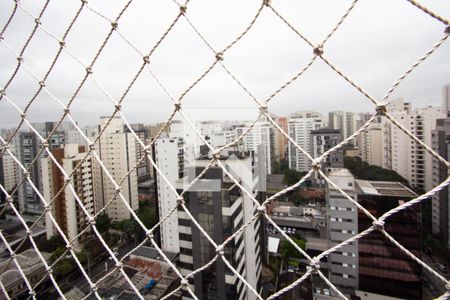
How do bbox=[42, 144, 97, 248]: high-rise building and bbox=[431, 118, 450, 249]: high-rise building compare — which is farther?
bbox=[42, 144, 97, 248]: high-rise building

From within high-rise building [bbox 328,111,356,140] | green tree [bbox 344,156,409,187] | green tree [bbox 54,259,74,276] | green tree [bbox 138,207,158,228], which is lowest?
green tree [bbox 54,259,74,276]

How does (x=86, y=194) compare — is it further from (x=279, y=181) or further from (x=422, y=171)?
(x=422, y=171)

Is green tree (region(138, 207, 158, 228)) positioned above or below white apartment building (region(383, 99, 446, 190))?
below

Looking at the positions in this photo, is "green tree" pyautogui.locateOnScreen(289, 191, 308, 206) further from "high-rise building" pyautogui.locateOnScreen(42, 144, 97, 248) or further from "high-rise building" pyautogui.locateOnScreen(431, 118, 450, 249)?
"high-rise building" pyautogui.locateOnScreen(42, 144, 97, 248)

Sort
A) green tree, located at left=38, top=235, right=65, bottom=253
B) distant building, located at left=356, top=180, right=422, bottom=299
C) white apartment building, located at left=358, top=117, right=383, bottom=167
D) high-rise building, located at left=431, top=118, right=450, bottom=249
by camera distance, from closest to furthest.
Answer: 1. distant building, located at left=356, top=180, right=422, bottom=299
2. high-rise building, located at left=431, top=118, right=450, bottom=249
3. green tree, located at left=38, top=235, right=65, bottom=253
4. white apartment building, located at left=358, top=117, right=383, bottom=167

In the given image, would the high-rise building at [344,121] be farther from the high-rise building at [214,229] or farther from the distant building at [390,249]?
the high-rise building at [214,229]

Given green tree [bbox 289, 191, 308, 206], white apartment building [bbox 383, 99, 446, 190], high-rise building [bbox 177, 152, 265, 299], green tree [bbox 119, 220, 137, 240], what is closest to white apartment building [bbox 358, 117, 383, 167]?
white apartment building [bbox 383, 99, 446, 190]
